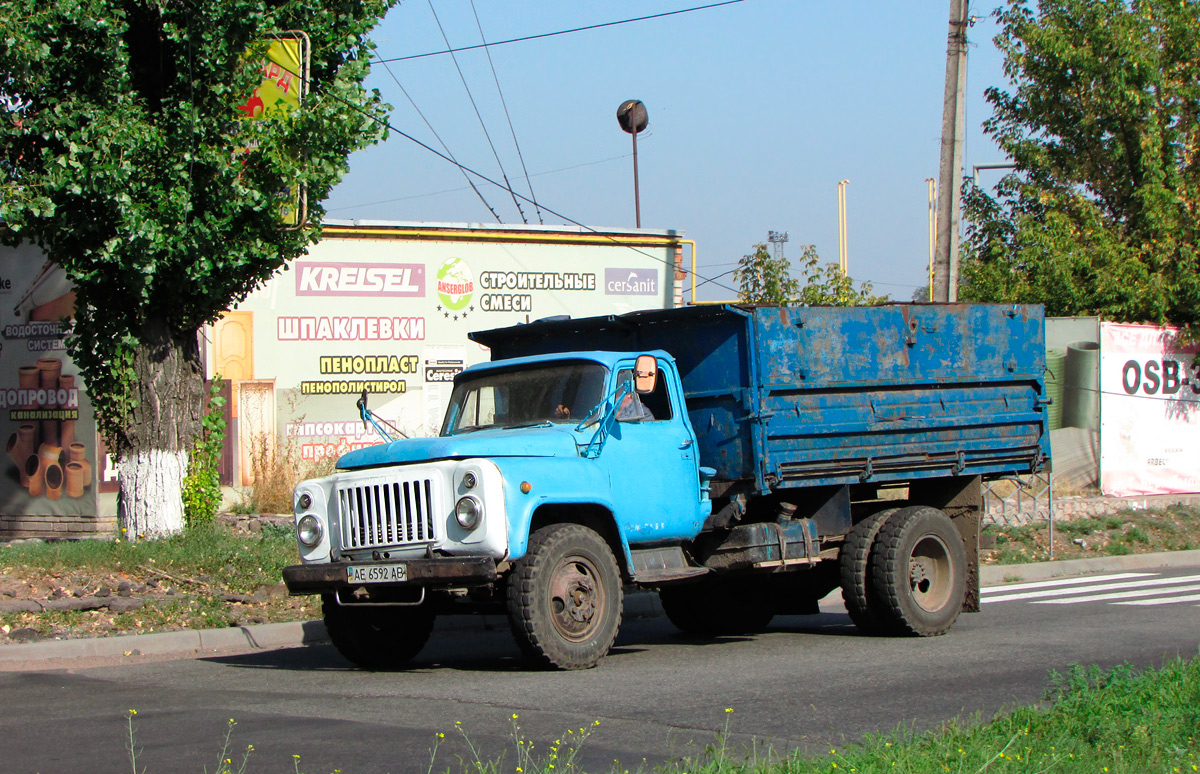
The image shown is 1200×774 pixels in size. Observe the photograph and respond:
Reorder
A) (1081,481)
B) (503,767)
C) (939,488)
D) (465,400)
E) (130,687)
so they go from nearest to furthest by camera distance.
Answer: (503,767), (130,687), (465,400), (939,488), (1081,481)

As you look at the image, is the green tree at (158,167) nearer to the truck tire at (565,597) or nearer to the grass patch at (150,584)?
the grass patch at (150,584)

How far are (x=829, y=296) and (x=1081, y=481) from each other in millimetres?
5102

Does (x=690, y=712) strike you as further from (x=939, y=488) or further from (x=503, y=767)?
(x=939, y=488)

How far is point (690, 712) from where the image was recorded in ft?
22.5

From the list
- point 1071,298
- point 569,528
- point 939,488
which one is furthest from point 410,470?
point 1071,298

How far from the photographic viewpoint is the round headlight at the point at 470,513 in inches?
312

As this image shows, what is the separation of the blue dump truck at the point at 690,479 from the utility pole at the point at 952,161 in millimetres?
5270

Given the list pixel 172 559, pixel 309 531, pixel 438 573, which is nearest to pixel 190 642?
pixel 172 559

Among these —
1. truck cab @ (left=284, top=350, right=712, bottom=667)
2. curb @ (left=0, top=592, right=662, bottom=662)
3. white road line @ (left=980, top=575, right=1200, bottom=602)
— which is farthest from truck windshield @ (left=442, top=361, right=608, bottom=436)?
white road line @ (left=980, top=575, right=1200, bottom=602)

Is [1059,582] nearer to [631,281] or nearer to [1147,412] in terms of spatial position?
[1147,412]

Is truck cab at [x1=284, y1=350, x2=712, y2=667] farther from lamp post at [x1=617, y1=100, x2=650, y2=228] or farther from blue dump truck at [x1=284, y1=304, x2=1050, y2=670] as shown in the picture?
lamp post at [x1=617, y1=100, x2=650, y2=228]

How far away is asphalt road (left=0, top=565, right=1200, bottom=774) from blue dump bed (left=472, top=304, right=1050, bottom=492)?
1.48 metres

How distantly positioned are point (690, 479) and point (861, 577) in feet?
6.05

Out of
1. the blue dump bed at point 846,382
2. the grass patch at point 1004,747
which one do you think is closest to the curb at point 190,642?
the blue dump bed at point 846,382
